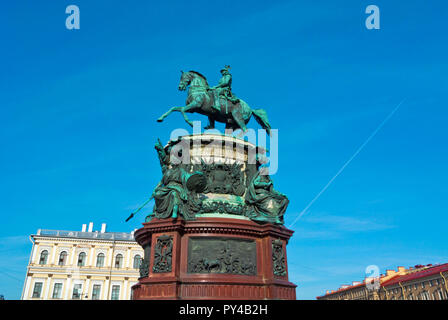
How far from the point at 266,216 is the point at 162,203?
4394 millimetres

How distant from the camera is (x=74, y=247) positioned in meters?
57.0

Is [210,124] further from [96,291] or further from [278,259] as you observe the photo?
[96,291]

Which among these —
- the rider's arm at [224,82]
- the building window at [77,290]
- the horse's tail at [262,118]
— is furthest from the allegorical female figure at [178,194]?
the building window at [77,290]

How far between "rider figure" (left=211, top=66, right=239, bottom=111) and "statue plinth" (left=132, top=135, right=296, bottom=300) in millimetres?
2975

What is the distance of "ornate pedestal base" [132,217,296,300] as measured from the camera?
13352 mm

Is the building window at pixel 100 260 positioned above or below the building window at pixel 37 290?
above

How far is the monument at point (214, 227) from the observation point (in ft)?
44.6

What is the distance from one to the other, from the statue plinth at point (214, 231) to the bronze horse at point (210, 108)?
201cm

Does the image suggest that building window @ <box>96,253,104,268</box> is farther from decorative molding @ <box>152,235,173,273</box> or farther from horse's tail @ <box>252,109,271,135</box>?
decorative molding @ <box>152,235,173,273</box>

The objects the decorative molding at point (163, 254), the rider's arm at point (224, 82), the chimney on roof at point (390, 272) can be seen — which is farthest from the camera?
the chimney on roof at point (390, 272)

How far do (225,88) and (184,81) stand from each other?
219cm

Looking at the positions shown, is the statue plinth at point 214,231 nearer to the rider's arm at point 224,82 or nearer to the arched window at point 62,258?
the rider's arm at point 224,82
